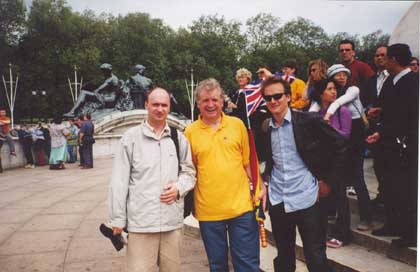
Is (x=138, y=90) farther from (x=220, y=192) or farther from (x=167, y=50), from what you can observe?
(x=167, y=50)

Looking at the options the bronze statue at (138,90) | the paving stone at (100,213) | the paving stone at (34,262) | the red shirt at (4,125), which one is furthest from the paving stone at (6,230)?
the bronze statue at (138,90)

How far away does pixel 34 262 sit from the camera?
416 cm

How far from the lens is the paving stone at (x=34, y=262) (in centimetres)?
397

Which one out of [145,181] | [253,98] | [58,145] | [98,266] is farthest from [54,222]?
[58,145]

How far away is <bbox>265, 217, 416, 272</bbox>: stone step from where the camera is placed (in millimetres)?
3133

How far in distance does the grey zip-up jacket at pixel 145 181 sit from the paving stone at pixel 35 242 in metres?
2.38

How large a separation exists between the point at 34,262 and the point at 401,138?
3617mm

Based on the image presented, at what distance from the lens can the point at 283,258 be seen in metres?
2.82

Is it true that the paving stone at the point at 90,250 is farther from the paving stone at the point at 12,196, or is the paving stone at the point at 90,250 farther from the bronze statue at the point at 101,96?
the bronze statue at the point at 101,96

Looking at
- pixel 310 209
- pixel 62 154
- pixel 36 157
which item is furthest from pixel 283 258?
pixel 36 157

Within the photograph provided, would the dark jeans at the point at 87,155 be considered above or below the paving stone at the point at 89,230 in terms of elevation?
above

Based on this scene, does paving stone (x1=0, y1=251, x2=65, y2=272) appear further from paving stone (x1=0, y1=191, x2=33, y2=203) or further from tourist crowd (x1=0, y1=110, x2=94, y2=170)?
tourist crowd (x1=0, y1=110, x2=94, y2=170)

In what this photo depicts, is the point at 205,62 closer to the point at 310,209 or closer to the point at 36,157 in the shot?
the point at 36,157

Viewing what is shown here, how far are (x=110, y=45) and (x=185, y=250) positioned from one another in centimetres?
3579
